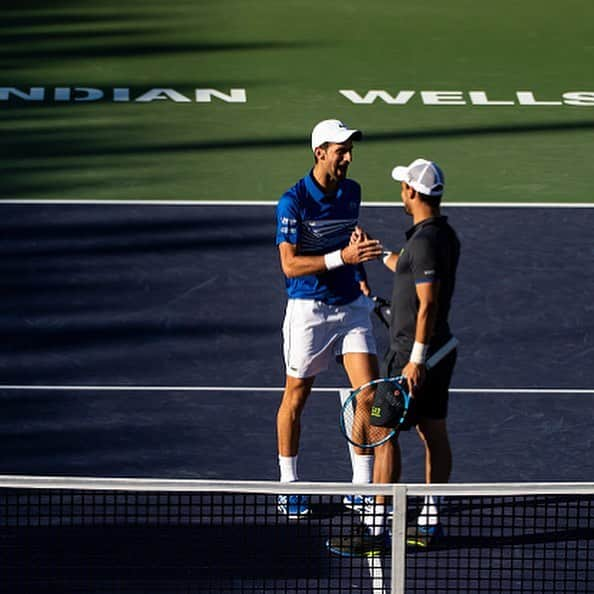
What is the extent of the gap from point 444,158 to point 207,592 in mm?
10337

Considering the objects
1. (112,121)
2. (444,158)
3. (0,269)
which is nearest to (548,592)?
(0,269)

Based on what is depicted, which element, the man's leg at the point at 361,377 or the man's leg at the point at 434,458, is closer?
the man's leg at the point at 434,458

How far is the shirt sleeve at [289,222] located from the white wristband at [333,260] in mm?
252

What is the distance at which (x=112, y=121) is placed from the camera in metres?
19.0

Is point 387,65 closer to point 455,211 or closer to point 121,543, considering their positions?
point 455,211

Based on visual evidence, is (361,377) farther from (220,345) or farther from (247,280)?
(247,280)

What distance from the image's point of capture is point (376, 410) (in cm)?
859

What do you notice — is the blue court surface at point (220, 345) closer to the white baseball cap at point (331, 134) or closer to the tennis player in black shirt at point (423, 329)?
the tennis player in black shirt at point (423, 329)

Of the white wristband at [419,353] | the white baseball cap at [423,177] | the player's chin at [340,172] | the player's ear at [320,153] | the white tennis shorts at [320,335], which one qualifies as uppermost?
the player's ear at [320,153]

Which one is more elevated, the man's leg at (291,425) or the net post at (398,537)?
the man's leg at (291,425)

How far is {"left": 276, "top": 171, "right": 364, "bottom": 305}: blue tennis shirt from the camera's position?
30.5 feet

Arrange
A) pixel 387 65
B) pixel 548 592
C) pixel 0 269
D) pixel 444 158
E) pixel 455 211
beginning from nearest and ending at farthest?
1. pixel 548 592
2. pixel 0 269
3. pixel 455 211
4. pixel 444 158
5. pixel 387 65

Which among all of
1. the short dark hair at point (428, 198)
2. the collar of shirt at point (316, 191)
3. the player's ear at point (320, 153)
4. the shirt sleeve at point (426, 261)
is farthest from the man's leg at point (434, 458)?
the player's ear at point (320, 153)

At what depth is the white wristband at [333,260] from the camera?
906cm
